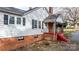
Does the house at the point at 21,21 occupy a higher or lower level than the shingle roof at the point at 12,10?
lower

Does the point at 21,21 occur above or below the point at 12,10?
below

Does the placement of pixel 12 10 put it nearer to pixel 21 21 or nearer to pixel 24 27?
pixel 21 21

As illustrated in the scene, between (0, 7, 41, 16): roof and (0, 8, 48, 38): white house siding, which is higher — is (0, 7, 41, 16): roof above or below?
above

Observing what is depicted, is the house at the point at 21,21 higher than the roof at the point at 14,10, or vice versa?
the roof at the point at 14,10

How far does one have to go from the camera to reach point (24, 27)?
134 inches

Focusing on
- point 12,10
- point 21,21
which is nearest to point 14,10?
point 12,10

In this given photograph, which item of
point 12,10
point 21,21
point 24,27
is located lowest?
point 24,27

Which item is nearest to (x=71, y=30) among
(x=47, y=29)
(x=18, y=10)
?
(x=47, y=29)

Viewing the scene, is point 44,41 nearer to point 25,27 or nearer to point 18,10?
point 25,27

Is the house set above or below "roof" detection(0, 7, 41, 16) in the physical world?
below

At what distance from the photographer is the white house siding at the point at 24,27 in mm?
3288

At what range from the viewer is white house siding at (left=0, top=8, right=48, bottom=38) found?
10.8ft
